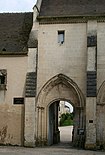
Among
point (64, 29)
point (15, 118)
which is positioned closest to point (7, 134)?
point (15, 118)

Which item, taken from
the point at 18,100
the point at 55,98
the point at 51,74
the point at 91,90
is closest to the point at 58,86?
the point at 55,98

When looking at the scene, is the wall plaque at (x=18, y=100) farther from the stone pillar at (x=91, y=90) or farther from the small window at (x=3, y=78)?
the stone pillar at (x=91, y=90)

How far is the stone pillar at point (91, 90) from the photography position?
2184 cm

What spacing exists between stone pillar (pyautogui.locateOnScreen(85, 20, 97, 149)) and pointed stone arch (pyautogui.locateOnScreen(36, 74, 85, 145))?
2.88 ft

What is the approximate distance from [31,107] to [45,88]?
1654 mm

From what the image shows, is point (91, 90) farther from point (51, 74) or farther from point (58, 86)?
point (51, 74)

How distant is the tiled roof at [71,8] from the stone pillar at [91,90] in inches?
70.6

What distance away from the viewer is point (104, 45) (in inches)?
918

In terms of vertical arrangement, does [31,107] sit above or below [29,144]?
above

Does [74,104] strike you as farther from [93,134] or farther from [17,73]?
[17,73]

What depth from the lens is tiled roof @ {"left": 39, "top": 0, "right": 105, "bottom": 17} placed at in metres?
24.3

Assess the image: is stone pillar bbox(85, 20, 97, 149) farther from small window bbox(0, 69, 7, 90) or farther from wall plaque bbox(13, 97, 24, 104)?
small window bbox(0, 69, 7, 90)

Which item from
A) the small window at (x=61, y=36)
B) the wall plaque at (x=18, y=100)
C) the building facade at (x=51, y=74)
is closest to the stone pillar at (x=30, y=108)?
the building facade at (x=51, y=74)

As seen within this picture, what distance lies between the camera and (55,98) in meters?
23.9
